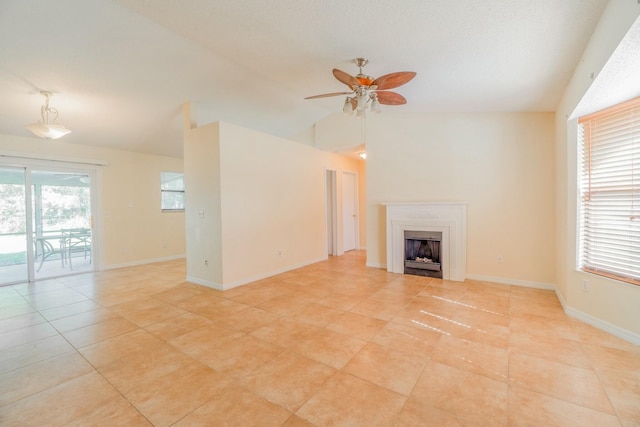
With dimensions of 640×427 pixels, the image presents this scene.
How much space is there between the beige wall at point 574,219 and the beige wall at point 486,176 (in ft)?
1.14

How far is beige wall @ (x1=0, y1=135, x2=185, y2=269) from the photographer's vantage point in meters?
5.73

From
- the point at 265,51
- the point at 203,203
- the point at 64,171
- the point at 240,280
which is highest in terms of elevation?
the point at 265,51

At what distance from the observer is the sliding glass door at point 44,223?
4.89 meters

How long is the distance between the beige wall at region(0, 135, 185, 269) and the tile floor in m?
2.19

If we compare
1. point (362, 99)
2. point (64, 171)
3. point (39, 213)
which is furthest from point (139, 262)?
point (362, 99)

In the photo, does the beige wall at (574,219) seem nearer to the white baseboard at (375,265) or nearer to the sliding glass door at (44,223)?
the white baseboard at (375,265)

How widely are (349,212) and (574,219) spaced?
4.93m

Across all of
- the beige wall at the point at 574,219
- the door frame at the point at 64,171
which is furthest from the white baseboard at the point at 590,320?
the door frame at the point at 64,171

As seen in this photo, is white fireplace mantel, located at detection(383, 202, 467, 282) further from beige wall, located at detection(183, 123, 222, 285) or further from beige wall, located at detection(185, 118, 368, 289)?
beige wall, located at detection(183, 123, 222, 285)

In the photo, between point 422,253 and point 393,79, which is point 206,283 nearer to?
point 422,253

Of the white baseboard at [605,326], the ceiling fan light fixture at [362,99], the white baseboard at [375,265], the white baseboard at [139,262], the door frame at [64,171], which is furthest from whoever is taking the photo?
the white baseboard at [139,262]

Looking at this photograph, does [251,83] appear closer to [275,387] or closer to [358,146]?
[358,146]

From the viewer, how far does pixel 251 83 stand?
442 centimetres

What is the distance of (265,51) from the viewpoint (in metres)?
3.29
